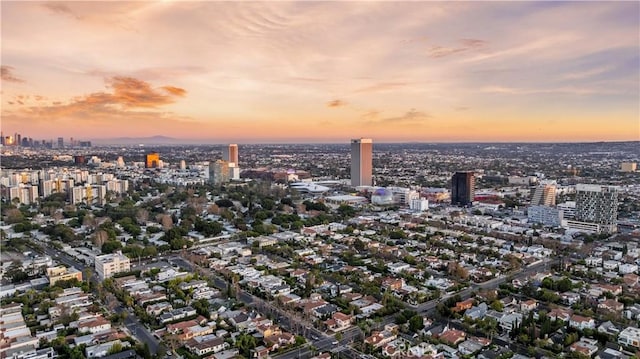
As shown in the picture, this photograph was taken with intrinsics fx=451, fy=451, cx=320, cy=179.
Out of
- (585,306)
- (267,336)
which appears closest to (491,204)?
(585,306)

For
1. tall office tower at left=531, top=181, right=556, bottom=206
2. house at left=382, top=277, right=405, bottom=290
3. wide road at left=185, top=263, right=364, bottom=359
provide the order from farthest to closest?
1. tall office tower at left=531, top=181, right=556, bottom=206
2. house at left=382, top=277, right=405, bottom=290
3. wide road at left=185, top=263, right=364, bottom=359

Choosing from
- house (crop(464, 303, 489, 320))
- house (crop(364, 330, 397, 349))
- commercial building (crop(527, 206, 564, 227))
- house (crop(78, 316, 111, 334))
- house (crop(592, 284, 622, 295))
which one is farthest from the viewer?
commercial building (crop(527, 206, 564, 227))

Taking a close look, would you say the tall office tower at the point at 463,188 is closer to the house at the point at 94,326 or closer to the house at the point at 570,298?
the house at the point at 570,298

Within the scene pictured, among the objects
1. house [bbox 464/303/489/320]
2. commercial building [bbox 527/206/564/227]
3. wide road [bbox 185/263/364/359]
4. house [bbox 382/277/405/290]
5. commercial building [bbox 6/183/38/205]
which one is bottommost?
wide road [bbox 185/263/364/359]

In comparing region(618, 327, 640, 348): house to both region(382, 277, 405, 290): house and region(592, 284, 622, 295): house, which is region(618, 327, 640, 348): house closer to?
region(592, 284, 622, 295): house

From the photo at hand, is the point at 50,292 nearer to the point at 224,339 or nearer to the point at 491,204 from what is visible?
the point at 224,339

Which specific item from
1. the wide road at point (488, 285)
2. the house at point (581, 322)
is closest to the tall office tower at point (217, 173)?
the wide road at point (488, 285)

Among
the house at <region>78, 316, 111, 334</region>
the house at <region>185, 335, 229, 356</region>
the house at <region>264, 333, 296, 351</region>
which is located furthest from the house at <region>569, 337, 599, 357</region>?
the house at <region>78, 316, 111, 334</region>
